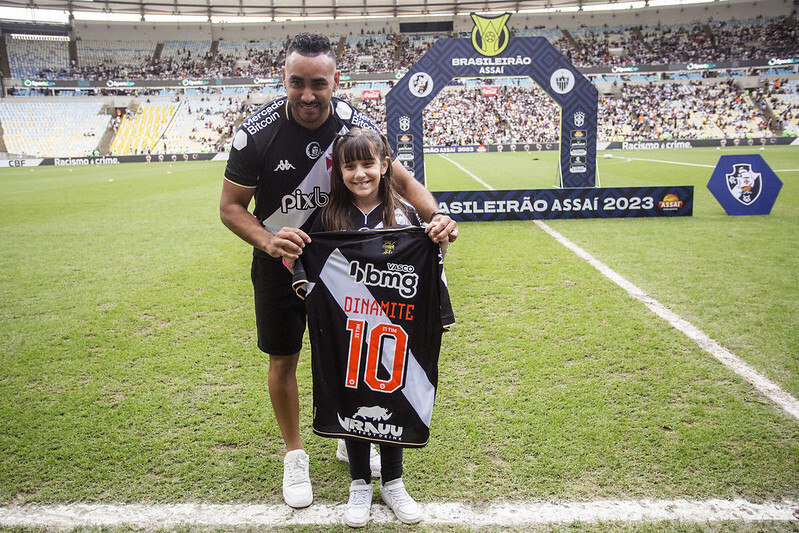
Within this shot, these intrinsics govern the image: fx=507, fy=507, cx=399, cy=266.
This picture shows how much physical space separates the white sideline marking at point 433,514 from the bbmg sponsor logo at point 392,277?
1052 mm

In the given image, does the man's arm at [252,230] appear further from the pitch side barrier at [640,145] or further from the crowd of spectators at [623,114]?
the crowd of spectators at [623,114]

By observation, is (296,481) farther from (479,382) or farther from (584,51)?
(584,51)

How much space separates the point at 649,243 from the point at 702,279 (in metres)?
1.85

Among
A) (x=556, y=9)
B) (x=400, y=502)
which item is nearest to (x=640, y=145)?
(x=556, y=9)

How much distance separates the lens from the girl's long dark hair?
2359 mm

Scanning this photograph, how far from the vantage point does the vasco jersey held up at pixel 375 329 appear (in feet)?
7.58

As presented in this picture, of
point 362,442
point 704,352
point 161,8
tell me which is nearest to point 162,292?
point 362,442

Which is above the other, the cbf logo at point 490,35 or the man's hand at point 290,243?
the cbf logo at point 490,35

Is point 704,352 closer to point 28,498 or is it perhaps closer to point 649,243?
point 649,243

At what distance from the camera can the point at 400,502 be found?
A: 2396 mm

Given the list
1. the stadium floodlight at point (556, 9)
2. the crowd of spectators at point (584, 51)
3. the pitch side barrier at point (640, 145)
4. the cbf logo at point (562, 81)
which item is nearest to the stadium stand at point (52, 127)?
the crowd of spectators at point (584, 51)

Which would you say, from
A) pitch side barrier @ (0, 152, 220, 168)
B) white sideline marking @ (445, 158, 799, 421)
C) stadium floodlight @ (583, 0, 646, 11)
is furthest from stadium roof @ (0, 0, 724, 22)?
white sideline marking @ (445, 158, 799, 421)

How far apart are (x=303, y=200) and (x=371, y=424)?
1.16m

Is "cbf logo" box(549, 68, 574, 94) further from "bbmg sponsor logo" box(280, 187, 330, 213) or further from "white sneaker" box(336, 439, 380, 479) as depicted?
"white sneaker" box(336, 439, 380, 479)
